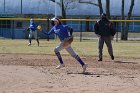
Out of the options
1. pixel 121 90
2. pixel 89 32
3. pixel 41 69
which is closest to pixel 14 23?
pixel 89 32

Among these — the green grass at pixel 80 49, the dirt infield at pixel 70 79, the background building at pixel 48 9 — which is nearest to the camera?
the dirt infield at pixel 70 79

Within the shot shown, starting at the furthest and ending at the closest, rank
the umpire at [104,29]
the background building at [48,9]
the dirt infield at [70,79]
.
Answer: the background building at [48,9], the umpire at [104,29], the dirt infield at [70,79]

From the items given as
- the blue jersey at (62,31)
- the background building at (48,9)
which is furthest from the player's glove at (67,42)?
the background building at (48,9)

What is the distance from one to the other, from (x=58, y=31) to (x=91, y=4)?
4896 cm

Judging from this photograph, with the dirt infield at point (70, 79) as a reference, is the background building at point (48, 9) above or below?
below

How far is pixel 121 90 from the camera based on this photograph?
11.0 meters

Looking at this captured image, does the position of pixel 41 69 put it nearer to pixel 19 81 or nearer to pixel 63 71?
pixel 63 71

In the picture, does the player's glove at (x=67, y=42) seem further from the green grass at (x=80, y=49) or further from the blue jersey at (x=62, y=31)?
the green grass at (x=80, y=49)

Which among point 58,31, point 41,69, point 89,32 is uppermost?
point 58,31

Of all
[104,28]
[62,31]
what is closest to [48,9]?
[104,28]

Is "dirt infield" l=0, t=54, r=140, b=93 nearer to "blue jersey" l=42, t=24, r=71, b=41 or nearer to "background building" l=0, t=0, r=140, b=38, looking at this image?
"blue jersey" l=42, t=24, r=71, b=41

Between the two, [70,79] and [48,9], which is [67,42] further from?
[48,9]

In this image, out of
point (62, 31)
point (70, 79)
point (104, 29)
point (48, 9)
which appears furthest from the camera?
point (48, 9)

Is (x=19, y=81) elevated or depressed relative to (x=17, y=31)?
elevated
